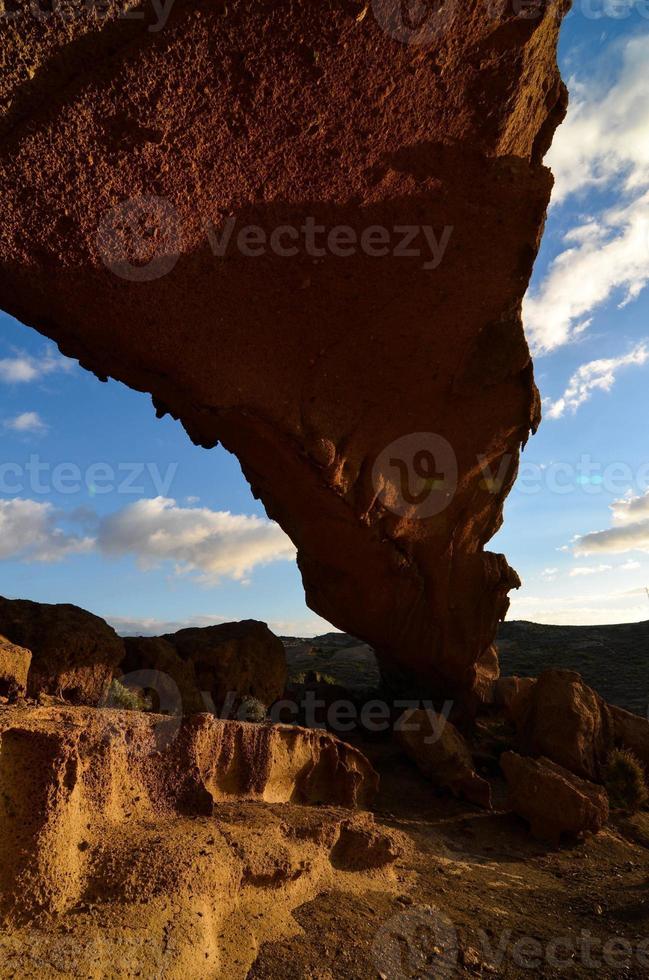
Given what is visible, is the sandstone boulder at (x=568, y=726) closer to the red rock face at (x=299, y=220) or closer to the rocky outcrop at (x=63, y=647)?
the red rock face at (x=299, y=220)

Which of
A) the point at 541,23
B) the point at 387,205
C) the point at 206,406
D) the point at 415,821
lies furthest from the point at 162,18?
the point at 415,821

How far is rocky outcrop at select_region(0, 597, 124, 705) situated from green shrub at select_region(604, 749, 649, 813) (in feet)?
30.0

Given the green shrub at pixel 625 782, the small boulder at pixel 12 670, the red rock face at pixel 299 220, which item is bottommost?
the green shrub at pixel 625 782

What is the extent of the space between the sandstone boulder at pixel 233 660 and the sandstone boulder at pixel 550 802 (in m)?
4.56

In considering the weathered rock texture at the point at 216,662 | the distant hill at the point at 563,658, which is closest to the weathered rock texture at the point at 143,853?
the weathered rock texture at the point at 216,662

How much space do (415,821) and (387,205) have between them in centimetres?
837

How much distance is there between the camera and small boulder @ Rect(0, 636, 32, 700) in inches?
241

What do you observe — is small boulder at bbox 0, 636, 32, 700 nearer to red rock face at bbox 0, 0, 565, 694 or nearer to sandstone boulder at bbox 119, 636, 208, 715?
sandstone boulder at bbox 119, 636, 208, 715

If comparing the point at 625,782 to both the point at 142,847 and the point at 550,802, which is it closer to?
the point at 550,802

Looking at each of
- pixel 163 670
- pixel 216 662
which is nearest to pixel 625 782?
pixel 216 662

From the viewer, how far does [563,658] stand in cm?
2433

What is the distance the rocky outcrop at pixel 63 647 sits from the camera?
24.3ft

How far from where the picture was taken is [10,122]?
4.15 metres

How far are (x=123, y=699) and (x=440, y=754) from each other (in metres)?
5.72
